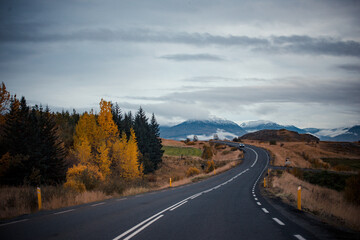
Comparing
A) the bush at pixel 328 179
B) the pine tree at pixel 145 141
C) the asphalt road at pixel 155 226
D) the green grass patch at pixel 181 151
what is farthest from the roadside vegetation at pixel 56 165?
the green grass patch at pixel 181 151

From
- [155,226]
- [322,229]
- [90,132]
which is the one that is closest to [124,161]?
[90,132]

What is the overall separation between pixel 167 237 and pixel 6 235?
14.9 ft

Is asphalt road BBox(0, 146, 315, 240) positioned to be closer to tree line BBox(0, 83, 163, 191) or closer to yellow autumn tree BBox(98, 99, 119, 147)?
tree line BBox(0, 83, 163, 191)

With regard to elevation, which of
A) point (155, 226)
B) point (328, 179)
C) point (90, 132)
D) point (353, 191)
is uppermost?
point (90, 132)

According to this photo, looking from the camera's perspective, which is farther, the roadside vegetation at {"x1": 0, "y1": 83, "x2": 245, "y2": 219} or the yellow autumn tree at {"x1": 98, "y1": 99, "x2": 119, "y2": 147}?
the yellow autumn tree at {"x1": 98, "y1": 99, "x2": 119, "y2": 147}

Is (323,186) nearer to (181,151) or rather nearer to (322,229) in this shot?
(322,229)

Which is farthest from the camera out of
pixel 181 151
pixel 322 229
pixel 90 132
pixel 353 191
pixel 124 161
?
pixel 181 151

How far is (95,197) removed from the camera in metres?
17.2

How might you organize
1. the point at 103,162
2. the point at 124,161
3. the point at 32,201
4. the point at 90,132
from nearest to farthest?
the point at 32,201 < the point at 103,162 < the point at 124,161 < the point at 90,132

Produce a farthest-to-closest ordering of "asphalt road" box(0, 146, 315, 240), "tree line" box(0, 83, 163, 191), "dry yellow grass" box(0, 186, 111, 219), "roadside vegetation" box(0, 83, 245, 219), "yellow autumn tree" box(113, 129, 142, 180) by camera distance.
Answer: "yellow autumn tree" box(113, 129, 142, 180)
"tree line" box(0, 83, 163, 191)
"roadside vegetation" box(0, 83, 245, 219)
"dry yellow grass" box(0, 186, 111, 219)
"asphalt road" box(0, 146, 315, 240)

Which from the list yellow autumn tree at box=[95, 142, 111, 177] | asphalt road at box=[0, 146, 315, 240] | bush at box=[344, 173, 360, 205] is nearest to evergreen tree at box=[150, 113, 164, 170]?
yellow autumn tree at box=[95, 142, 111, 177]

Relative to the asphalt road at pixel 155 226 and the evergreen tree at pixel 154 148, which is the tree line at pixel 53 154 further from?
the evergreen tree at pixel 154 148

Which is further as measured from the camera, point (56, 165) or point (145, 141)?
point (145, 141)

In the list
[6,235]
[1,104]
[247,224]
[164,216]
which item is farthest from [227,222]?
[1,104]
